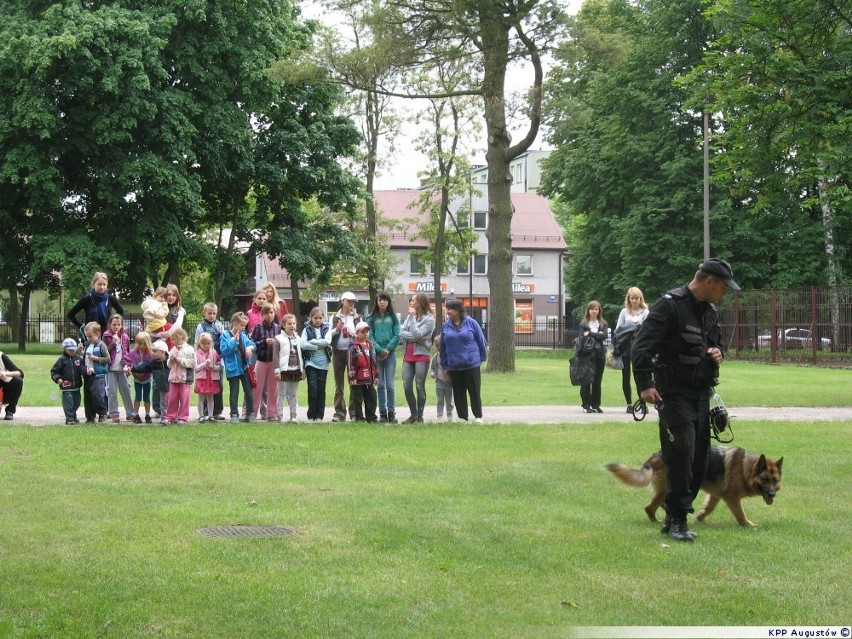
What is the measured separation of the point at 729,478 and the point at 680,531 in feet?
2.75

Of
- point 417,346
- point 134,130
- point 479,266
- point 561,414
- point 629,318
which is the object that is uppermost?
point 134,130

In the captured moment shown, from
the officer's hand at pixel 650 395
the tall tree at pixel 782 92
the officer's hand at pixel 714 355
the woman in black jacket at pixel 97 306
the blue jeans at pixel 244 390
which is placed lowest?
the blue jeans at pixel 244 390

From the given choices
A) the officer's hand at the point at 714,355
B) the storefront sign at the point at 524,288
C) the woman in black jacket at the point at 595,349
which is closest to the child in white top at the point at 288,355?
the woman in black jacket at the point at 595,349

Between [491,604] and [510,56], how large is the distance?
22581mm

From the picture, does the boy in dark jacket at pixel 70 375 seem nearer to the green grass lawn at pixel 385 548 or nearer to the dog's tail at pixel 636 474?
the green grass lawn at pixel 385 548

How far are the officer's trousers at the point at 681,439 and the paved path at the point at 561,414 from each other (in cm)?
867

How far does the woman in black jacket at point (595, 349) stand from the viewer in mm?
18312

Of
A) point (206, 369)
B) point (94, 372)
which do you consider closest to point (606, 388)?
point (206, 369)

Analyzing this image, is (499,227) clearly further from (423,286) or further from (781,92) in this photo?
(423,286)

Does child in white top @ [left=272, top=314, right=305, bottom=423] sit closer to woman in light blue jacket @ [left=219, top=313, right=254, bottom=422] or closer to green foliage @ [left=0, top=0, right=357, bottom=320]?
woman in light blue jacket @ [left=219, top=313, right=254, bottom=422]

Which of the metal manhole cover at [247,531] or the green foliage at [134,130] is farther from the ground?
the green foliage at [134,130]

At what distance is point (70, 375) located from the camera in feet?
51.4

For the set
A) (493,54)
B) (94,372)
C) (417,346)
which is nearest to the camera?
(94,372)

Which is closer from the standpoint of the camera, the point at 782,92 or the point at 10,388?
the point at 10,388
